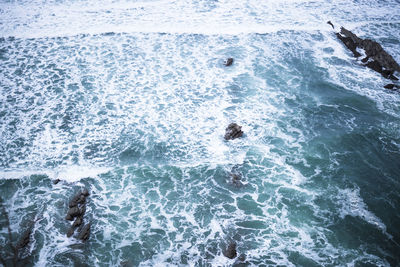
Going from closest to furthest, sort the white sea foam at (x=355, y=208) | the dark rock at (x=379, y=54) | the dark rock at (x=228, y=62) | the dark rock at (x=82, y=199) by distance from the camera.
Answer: the white sea foam at (x=355, y=208) < the dark rock at (x=82, y=199) < the dark rock at (x=379, y=54) < the dark rock at (x=228, y=62)

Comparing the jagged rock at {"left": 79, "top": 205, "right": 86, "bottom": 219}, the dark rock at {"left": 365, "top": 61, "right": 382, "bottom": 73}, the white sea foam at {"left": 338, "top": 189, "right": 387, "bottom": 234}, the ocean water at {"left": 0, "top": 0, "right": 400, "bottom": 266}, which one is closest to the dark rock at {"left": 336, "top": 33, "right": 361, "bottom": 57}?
the ocean water at {"left": 0, "top": 0, "right": 400, "bottom": 266}

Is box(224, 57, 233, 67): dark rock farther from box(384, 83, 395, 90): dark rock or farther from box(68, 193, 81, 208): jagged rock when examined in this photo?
box(68, 193, 81, 208): jagged rock

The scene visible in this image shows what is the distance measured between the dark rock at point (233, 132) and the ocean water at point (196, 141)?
0.33 m

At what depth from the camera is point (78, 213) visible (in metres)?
10.5

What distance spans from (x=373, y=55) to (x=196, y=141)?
532 inches

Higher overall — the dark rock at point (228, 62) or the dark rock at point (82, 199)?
the dark rock at point (228, 62)

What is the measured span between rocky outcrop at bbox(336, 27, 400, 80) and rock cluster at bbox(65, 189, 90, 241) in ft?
58.5

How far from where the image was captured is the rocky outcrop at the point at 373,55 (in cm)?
1748

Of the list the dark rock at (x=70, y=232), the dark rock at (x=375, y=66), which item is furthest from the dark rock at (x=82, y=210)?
the dark rock at (x=375, y=66)

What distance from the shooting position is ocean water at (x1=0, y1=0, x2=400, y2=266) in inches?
396

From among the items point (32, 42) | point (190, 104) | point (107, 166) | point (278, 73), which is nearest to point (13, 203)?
point (107, 166)

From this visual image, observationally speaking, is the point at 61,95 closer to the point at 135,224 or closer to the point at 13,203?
the point at 13,203

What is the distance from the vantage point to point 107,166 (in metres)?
12.5

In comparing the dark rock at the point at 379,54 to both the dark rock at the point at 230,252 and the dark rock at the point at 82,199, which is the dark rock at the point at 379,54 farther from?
the dark rock at the point at 82,199
